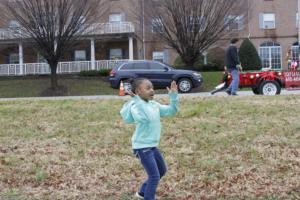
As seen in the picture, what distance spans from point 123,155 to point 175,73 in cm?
1653

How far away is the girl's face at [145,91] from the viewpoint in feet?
19.9

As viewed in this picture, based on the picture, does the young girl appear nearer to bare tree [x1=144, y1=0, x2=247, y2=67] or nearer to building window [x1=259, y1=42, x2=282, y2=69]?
bare tree [x1=144, y1=0, x2=247, y2=67]

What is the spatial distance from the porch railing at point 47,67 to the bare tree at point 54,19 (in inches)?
401

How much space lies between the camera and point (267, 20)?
151ft

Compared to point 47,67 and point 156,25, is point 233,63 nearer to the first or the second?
point 156,25

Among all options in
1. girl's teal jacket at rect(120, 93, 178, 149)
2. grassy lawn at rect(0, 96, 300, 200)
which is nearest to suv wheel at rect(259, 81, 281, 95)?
grassy lawn at rect(0, 96, 300, 200)

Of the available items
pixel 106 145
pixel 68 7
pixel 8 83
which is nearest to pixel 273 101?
pixel 106 145

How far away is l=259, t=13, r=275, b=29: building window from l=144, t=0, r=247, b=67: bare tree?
11597 millimetres

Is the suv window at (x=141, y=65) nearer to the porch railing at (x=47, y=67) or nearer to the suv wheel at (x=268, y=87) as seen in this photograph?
the suv wheel at (x=268, y=87)

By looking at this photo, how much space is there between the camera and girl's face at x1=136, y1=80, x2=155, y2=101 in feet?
19.9

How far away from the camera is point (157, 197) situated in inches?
276

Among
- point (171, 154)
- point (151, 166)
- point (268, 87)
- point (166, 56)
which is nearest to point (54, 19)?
point (268, 87)

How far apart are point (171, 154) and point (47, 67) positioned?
34756 mm

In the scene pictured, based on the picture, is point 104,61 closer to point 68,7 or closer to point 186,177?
point 68,7
